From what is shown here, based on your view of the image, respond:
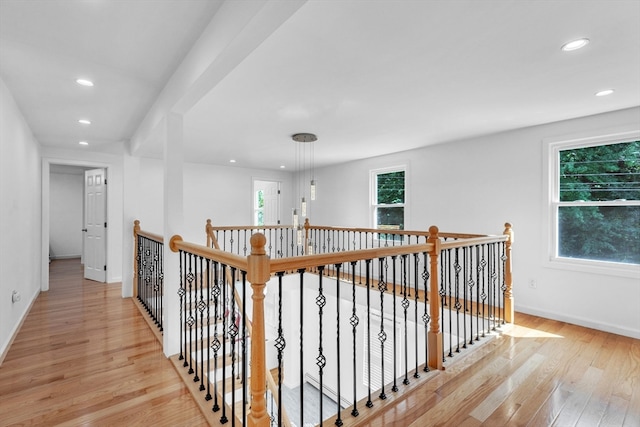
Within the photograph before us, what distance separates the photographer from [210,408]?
1.90m

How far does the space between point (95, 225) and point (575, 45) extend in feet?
22.3

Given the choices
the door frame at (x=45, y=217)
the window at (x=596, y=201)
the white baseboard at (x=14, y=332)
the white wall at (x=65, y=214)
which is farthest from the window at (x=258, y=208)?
the window at (x=596, y=201)

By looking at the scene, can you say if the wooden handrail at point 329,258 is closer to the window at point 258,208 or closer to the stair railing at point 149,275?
the stair railing at point 149,275

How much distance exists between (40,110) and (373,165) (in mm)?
4669

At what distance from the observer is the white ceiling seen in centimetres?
173

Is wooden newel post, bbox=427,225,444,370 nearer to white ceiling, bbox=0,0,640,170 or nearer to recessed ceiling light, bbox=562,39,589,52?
white ceiling, bbox=0,0,640,170

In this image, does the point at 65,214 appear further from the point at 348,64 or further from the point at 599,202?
the point at 599,202

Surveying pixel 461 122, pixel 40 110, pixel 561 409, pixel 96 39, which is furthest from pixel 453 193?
pixel 40 110

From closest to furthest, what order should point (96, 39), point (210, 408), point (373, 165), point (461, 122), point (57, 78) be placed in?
point (210, 408) → point (96, 39) → point (57, 78) → point (461, 122) → point (373, 165)

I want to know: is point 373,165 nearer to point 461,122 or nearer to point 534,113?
point 461,122

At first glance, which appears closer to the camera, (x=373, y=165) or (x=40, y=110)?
(x=40, y=110)

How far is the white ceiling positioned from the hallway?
2340 millimetres

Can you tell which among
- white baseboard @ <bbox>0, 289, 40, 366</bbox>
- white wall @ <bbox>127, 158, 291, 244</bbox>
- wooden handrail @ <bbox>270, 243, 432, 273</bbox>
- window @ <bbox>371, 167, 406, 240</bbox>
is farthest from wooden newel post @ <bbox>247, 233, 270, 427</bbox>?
white wall @ <bbox>127, 158, 291, 244</bbox>

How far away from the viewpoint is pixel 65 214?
8195 mm
